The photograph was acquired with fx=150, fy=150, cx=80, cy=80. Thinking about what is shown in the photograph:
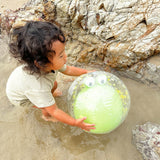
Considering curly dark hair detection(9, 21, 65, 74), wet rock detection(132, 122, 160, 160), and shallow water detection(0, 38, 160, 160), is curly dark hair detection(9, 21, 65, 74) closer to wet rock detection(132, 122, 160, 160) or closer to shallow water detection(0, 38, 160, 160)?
shallow water detection(0, 38, 160, 160)

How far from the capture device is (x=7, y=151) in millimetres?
2105

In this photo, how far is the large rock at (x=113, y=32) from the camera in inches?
88.5

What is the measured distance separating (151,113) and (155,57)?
2.76ft

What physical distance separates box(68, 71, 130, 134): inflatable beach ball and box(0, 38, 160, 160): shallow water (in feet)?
1.59

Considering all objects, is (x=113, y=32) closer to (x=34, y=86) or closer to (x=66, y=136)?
(x=34, y=86)

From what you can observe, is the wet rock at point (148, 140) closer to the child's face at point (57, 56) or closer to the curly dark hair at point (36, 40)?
the child's face at point (57, 56)

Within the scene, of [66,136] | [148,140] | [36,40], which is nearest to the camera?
[36,40]

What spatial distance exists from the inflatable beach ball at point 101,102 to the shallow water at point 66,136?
1.59ft

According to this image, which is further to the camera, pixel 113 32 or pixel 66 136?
pixel 113 32

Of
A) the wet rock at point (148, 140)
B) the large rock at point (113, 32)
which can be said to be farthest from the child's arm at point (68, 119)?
the large rock at point (113, 32)

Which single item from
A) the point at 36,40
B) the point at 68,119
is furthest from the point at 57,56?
the point at 68,119

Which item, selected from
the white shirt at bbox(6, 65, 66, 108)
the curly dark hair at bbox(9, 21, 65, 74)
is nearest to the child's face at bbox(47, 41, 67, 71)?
the curly dark hair at bbox(9, 21, 65, 74)

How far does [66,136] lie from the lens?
86.3 inches

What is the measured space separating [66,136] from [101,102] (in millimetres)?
950
